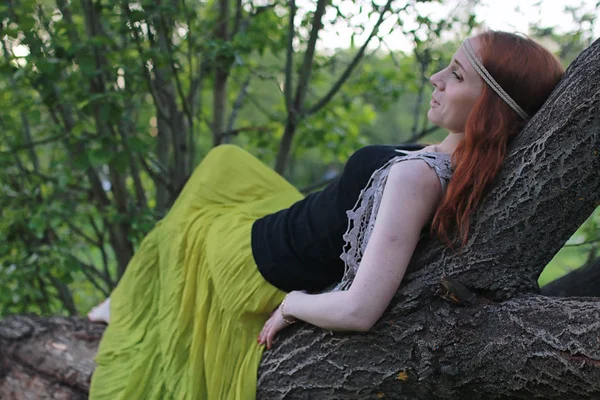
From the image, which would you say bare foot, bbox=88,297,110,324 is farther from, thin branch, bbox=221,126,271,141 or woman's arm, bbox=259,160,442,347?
woman's arm, bbox=259,160,442,347

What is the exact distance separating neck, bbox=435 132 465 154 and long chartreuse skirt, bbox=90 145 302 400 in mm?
698

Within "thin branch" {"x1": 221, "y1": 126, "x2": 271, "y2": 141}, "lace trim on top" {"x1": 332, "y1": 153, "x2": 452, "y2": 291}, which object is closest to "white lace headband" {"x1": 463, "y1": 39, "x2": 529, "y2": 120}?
"lace trim on top" {"x1": 332, "y1": 153, "x2": 452, "y2": 291}

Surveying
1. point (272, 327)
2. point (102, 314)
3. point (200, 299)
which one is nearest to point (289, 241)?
point (272, 327)

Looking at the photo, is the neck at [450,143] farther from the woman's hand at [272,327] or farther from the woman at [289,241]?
the woman's hand at [272,327]

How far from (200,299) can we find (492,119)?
1153mm

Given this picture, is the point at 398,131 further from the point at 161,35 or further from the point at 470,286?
the point at 470,286

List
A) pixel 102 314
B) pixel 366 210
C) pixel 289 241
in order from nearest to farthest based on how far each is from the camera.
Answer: pixel 366 210 → pixel 289 241 → pixel 102 314

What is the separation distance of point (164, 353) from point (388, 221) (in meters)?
1.03

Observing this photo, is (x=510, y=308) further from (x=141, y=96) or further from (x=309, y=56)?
(x=141, y=96)

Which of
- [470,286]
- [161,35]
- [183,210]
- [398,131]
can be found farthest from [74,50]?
[398,131]

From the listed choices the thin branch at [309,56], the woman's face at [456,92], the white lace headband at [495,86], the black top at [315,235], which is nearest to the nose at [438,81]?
the woman's face at [456,92]

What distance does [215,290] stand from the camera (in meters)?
2.12

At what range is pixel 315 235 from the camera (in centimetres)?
195

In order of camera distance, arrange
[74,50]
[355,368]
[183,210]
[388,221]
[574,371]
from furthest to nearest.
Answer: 1. [74,50]
2. [183,210]
3. [355,368]
4. [388,221]
5. [574,371]
